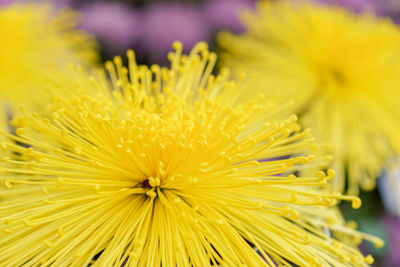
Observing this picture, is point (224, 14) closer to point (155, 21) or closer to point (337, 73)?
point (155, 21)

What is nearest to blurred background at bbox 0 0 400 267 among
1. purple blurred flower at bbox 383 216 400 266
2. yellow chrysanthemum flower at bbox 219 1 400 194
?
yellow chrysanthemum flower at bbox 219 1 400 194

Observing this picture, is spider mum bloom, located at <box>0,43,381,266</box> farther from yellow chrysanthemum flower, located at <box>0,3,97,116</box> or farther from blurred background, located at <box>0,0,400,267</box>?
blurred background, located at <box>0,0,400,267</box>

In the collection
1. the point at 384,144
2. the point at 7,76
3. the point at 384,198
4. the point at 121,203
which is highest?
the point at 7,76

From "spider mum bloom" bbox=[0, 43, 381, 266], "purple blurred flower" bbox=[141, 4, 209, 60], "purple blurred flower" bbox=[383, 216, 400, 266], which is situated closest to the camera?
"spider mum bloom" bbox=[0, 43, 381, 266]

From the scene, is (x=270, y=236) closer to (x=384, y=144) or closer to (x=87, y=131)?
(x=87, y=131)

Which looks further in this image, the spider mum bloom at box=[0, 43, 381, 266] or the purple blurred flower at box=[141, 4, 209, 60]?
the purple blurred flower at box=[141, 4, 209, 60]

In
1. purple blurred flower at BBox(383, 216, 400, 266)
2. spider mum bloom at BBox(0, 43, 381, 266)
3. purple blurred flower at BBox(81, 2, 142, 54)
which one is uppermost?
purple blurred flower at BBox(81, 2, 142, 54)

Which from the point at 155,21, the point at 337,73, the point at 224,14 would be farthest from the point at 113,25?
the point at 337,73

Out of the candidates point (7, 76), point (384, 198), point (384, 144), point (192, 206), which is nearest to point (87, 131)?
point (192, 206)
